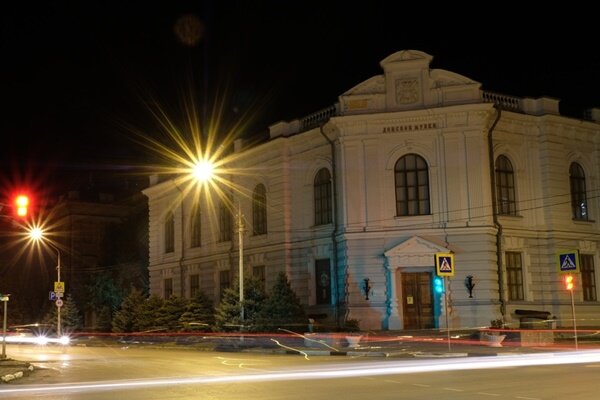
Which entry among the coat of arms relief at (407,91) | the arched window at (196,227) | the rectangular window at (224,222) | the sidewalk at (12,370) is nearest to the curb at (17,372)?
the sidewalk at (12,370)

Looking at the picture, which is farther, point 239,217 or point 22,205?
point 239,217

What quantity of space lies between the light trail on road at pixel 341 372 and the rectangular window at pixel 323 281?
15.7 m

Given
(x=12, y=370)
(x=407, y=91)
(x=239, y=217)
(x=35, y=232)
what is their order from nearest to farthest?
(x=12, y=370) → (x=239, y=217) → (x=407, y=91) → (x=35, y=232)

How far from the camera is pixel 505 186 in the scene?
117ft

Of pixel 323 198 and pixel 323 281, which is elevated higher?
pixel 323 198

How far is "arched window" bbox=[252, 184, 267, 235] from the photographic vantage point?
4212cm

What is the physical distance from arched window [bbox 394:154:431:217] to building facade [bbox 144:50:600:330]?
5 centimetres

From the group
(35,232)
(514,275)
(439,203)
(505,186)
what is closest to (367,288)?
(439,203)

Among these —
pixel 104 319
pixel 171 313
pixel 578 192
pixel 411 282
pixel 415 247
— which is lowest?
pixel 104 319

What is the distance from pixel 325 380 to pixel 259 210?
27.5m

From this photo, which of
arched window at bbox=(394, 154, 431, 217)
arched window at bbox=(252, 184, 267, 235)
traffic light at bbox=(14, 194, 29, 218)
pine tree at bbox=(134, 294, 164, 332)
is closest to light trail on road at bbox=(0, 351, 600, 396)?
traffic light at bbox=(14, 194, 29, 218)

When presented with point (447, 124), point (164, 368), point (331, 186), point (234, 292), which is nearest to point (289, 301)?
point (234, 292)

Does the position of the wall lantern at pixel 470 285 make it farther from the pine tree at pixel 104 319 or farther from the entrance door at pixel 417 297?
the pine tree at pixel 104 319

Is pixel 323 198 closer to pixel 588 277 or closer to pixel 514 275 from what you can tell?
pixel 514 275
